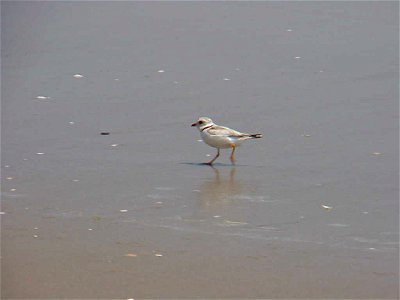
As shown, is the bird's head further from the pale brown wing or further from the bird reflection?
the bird reflection

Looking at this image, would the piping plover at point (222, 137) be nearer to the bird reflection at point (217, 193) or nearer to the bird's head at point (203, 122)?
the bird's head at point (203, 122)

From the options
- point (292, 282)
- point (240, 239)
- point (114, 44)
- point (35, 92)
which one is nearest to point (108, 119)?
point (35, 92)

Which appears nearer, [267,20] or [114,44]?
[114,44]

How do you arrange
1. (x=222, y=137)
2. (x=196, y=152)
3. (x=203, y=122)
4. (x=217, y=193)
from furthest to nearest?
(x=203, y=122), (x=196, y=152), (x=222, y=137), (x=217, y=193)

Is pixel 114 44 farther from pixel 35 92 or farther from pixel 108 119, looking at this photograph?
pixel 108 119

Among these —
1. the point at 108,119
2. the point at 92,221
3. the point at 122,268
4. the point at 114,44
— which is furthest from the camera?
the point at 114,44

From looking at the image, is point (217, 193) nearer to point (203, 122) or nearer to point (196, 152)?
point (196, 152)

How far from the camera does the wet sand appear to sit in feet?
21.4

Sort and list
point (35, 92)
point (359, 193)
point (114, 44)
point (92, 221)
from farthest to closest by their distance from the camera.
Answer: point (114, 44)
point (35, 92)
point (359, 193)
point (92, 221)

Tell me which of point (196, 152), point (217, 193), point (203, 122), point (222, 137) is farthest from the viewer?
point (203, 122)

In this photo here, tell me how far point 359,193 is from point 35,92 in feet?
14.2

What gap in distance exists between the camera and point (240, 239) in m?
7.05

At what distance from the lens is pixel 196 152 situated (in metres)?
9.66

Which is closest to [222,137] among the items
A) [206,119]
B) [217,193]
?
[206,119]
